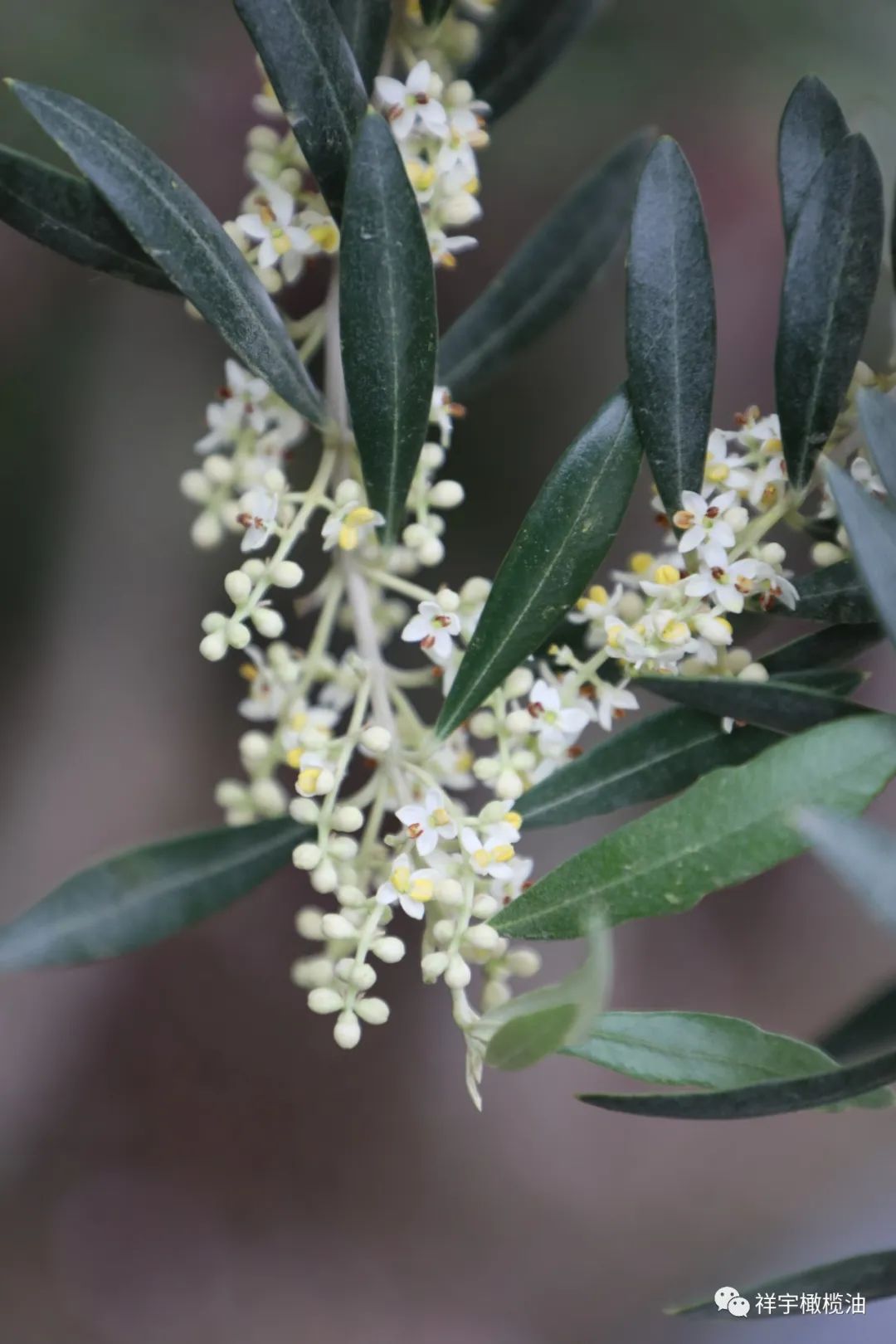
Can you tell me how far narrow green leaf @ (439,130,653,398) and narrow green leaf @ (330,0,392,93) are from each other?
8.5 inches

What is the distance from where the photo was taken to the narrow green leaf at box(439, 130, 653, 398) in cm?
80

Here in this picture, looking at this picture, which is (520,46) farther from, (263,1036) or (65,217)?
(263,1036)

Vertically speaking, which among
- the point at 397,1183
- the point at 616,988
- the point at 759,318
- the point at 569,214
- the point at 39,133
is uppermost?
the point at 759,318

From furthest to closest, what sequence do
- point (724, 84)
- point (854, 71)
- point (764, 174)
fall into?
1. point (764, 174)
2. point (724, 84)
3. point (854, 71)

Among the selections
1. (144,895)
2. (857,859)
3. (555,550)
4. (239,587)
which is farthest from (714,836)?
(144,895)

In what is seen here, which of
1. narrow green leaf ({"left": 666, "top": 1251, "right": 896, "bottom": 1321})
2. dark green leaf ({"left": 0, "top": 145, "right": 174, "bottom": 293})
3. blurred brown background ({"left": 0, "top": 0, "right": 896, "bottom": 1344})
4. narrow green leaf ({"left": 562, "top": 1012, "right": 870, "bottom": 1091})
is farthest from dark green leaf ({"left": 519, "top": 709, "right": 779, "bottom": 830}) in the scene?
blurred brown background ({"left": 0, "top": 0, "right": 896, "bottom": 1344})

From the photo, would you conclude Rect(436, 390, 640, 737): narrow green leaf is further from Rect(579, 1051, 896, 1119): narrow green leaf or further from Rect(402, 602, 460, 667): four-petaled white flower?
Rect(579, 1051, 896, 1119): narrow green leaf

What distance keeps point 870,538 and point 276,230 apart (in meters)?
0.38

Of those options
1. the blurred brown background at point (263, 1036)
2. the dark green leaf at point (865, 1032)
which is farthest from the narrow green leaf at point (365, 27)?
the blurred brown background at point (263, 1036)

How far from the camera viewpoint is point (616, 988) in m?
1.54

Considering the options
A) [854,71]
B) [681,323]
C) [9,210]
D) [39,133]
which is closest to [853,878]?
[681,323]

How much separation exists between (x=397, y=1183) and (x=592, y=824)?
1.91ft

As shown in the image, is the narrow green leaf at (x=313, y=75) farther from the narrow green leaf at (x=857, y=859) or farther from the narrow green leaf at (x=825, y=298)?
the narrow green leaf at (x=857, y=859)

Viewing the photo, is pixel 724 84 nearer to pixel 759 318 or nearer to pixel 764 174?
pixel 764 174
